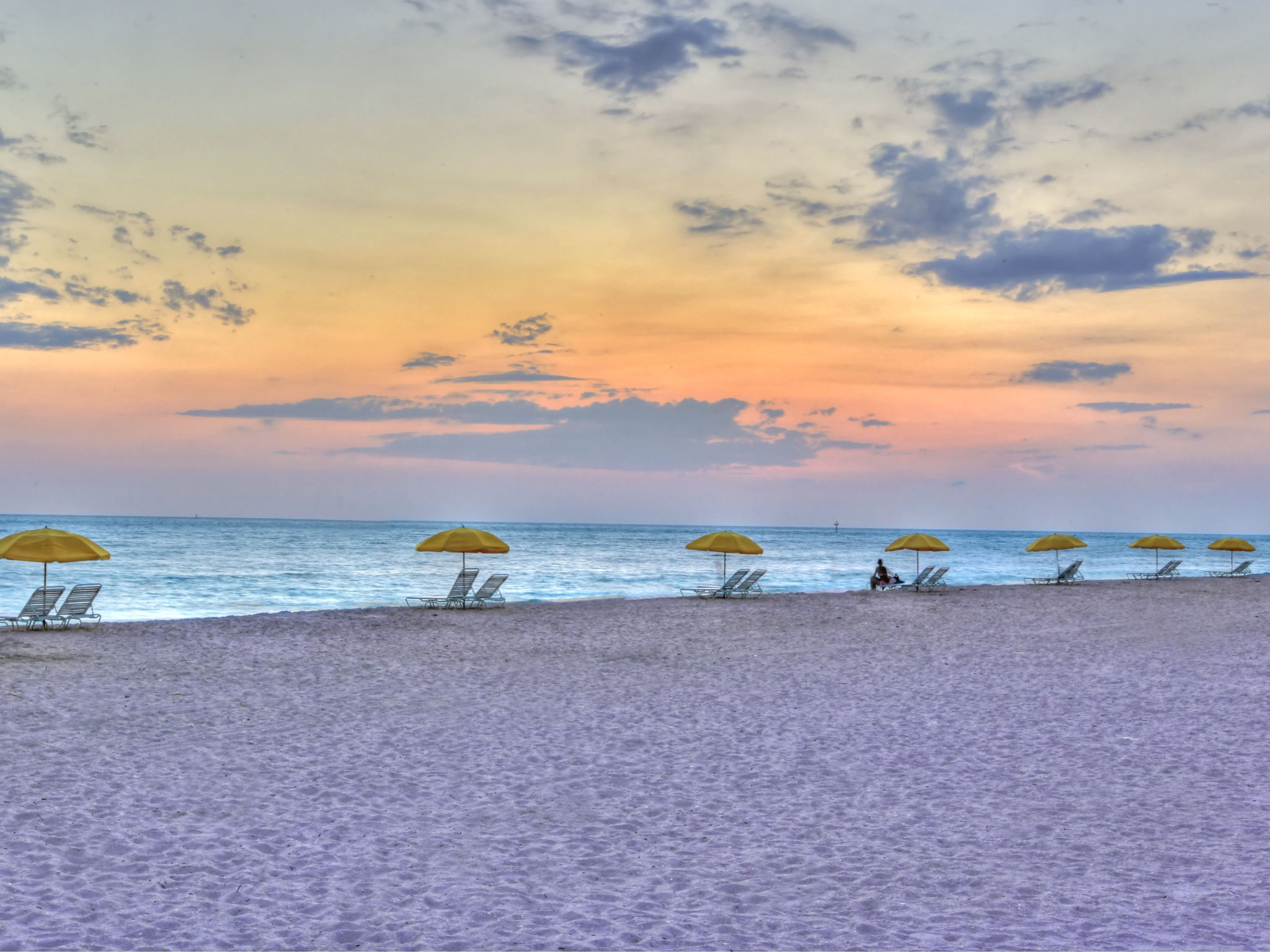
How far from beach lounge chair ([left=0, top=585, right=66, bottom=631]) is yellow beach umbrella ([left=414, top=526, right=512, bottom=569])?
6.27 meters

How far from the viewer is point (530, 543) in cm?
8931

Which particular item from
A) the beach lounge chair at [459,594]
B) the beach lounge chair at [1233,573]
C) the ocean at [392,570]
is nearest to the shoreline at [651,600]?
the beach lounge chair at [459,594]

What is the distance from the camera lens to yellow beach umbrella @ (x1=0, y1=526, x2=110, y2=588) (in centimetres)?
1454

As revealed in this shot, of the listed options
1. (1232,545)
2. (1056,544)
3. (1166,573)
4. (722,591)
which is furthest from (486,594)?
(1232,545)

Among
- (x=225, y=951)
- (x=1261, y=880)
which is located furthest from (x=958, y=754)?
(x=225, y=951)

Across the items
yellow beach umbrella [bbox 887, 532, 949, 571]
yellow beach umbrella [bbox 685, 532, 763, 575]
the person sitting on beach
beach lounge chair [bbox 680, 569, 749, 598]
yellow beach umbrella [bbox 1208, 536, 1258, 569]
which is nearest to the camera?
yellow beach umbrella [bbox 685, 532, 763, 575]

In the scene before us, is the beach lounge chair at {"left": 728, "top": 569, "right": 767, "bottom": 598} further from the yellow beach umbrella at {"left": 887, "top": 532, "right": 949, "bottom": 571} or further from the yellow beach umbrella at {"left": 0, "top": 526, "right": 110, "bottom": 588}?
the yellow beach umbrella at {"left": 0, "top": 526, "right": 110, "bottom": 588}

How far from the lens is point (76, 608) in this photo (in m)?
15.4

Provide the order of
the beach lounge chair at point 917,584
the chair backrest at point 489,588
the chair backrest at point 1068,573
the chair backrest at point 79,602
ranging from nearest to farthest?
the chair backrest at point 79,602 < the chair backrest at point 489,588 < the beach lounge chair at point 917,584 < the chair backrest at point 1068,573

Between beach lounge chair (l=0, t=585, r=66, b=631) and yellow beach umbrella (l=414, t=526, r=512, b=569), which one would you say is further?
yellow beach umbrella (l=414, t=526, r=512, b=569)

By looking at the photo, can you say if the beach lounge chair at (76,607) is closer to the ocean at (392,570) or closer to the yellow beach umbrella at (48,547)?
the yellow beach umbrella at (48,547)

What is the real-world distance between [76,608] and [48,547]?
115cm

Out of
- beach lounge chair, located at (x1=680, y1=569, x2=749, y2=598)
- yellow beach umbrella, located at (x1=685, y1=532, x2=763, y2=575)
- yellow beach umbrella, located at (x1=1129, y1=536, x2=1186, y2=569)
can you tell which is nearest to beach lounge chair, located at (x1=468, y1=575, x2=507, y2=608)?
yellow beach umbrella, located at (x1=685, y1=532, x2=763, y2=575)

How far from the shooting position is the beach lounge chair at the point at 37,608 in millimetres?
14914
